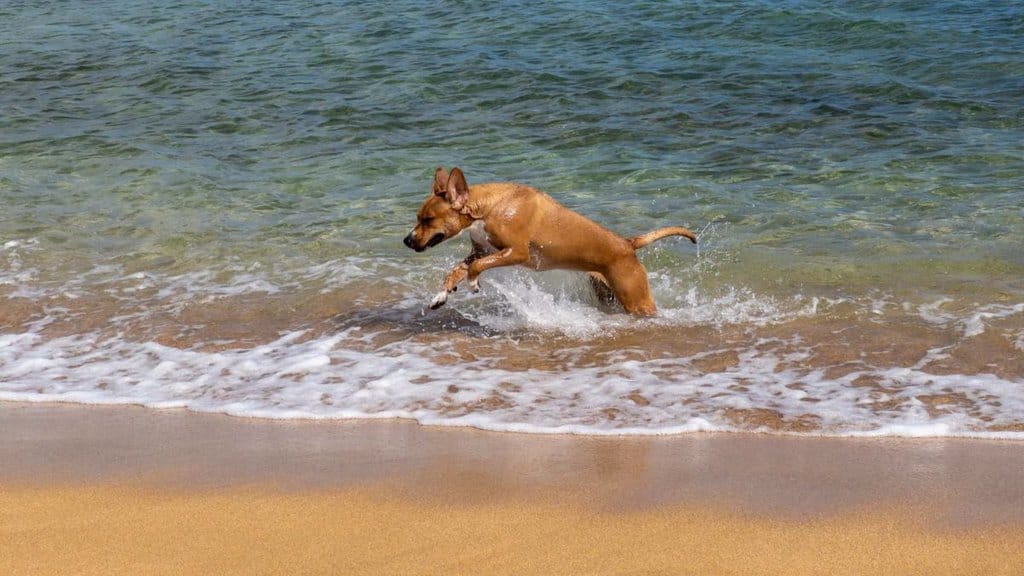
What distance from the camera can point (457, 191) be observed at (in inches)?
295

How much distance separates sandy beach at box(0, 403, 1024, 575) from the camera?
4.14m

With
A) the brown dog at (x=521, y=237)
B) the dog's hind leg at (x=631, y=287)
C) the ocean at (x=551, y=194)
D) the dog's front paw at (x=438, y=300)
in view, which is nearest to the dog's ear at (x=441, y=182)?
the brown dog at (x=521, y=237)

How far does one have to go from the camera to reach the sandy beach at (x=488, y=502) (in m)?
4.14

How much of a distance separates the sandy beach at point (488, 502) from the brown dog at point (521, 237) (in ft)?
6.53

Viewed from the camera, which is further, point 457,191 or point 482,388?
point 457,191

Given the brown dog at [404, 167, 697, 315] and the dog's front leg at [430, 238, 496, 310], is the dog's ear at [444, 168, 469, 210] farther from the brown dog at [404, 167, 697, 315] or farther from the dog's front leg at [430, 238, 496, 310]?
the dog's front leg at [430, 238, 496, 310]

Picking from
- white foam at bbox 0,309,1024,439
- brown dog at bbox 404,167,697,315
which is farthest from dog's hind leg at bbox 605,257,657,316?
white foam at bbox 0,309,1024,439

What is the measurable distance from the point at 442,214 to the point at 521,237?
1.76 ft

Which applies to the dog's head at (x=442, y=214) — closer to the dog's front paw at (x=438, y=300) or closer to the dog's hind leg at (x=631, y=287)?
the dog's front paw at (x=438, y=300)

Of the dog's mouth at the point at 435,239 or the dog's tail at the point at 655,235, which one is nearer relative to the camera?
the dog's mouth at the point at 435,239

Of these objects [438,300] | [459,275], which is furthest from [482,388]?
[459,275]

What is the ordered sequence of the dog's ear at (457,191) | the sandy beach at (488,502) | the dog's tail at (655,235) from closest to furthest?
1. the sandy beach at (488,502)
2. the dog's ear at (457,191)
3. the dog's tail at (655,235)

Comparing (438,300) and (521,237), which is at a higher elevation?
(521,237)

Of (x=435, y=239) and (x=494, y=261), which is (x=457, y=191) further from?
(x=494, y=261)
